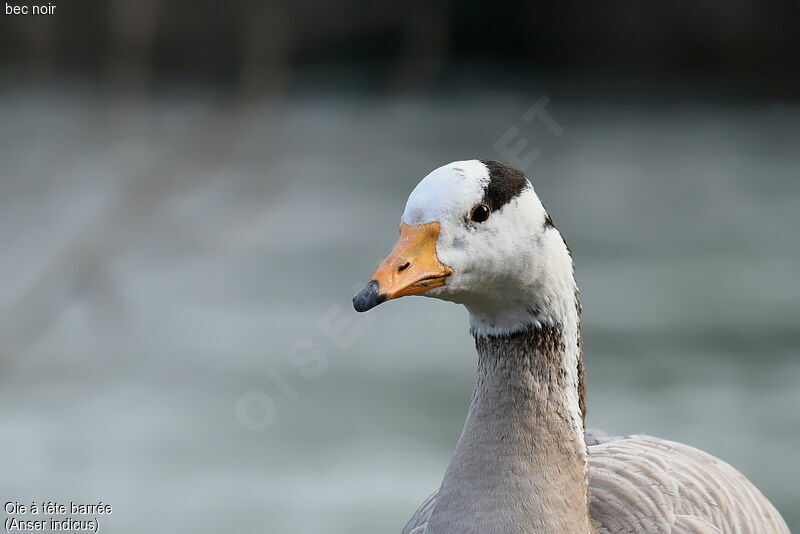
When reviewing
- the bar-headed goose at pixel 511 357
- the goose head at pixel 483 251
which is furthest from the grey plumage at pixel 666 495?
the goose head at pixel 483 251

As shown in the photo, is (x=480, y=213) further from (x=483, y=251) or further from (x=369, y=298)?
(x=369, y=298)

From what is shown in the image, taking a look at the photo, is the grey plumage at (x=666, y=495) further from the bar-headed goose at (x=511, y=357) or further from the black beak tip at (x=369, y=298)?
the black beak tip at (x=369, y=298)

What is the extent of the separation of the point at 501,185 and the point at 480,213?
0.18ft

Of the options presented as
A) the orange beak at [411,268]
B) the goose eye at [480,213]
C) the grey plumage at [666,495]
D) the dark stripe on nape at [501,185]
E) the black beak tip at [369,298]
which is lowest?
the grey plumage at [666,495]

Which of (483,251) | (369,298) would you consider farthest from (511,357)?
(369,298)

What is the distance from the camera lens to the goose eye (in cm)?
152

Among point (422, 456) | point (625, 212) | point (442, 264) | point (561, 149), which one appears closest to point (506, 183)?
point (442, 264)

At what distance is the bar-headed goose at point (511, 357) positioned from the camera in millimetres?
1502

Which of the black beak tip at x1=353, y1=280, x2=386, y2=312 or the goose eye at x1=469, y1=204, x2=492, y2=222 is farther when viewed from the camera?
the goose eye at x1=469, y1=204, x2=492, y2=222

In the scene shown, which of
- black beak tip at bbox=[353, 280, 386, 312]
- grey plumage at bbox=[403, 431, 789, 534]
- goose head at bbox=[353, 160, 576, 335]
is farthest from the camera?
grey plumage at bbox=[403, 431, 789, 534]

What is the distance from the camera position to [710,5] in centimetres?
794

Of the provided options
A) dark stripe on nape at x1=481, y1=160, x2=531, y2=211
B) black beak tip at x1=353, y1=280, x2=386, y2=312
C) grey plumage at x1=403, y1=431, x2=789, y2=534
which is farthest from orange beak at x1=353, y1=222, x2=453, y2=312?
grey plumage at x1=403, y1=431, x2=789, y2=534

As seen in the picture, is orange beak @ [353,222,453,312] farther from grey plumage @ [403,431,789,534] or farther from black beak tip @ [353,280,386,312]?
grey plumage @ [403,431,789,534]

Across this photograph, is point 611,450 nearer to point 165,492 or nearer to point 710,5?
point 165,492
